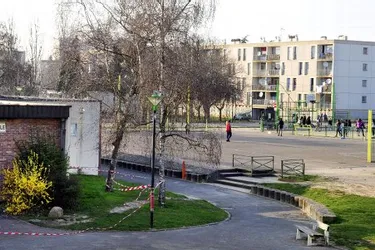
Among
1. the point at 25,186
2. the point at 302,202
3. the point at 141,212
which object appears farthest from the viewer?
the point at 302,202

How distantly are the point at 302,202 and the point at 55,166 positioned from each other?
30.6 ft

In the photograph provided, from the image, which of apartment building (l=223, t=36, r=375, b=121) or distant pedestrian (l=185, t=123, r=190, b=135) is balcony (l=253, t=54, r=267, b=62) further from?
distant pedestrian (l=185, t=123, r=190, b=135)

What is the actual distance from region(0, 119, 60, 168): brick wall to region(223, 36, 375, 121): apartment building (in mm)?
63353

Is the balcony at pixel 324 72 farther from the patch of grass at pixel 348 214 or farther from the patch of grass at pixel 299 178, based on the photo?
the patch of grass at pixel 348 214

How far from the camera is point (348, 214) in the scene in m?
22.7

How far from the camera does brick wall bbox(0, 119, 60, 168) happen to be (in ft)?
70.2

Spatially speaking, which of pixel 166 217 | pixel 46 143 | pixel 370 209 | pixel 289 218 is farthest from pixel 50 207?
pixel 370 209

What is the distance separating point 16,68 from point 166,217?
42.5m

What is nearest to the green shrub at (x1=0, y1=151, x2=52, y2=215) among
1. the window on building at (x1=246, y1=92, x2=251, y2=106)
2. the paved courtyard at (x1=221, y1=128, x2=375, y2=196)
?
the paved courtyard at (x1=221, y1=128, x2=375, y2=196)

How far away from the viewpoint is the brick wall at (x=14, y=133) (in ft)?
70.2

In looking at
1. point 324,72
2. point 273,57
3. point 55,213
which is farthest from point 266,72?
point 55,213

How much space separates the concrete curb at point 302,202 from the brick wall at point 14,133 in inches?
360

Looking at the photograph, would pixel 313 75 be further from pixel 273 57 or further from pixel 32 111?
pixel 32 111

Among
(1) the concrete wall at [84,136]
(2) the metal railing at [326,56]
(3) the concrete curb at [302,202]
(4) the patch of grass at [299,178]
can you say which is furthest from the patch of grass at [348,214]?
(2) the metal railing at [326,56]
